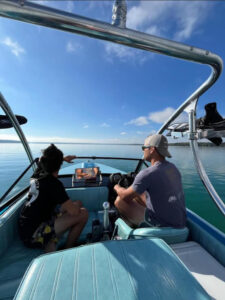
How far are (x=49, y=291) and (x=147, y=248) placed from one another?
0.51m

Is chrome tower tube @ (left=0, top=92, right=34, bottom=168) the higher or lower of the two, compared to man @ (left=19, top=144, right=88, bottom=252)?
higher

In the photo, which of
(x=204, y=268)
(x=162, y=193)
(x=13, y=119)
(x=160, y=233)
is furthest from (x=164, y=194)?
(x=13, y=119)

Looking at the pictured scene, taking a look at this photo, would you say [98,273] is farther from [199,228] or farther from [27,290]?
[199,228]

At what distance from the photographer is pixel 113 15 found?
23.1 inches

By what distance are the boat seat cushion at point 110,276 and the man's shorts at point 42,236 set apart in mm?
853

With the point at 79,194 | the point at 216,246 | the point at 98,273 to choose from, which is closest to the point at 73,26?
the point at 98,273

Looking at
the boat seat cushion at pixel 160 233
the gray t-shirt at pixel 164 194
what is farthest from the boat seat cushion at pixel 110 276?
the gray t-shirt at pixel 164 194

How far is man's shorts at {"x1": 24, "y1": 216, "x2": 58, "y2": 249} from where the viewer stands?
140cm

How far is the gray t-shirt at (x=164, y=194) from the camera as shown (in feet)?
3.92

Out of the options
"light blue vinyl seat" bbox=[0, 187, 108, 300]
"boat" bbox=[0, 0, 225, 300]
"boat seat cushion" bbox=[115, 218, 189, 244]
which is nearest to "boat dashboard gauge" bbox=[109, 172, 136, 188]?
"light blue vinyl seat" bbox=[0, 187, 108, 300]

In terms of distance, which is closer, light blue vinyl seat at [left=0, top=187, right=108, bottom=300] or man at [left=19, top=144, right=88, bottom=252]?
light blue vinyl seat at [left=0, top=187, right=108, bottom=300]

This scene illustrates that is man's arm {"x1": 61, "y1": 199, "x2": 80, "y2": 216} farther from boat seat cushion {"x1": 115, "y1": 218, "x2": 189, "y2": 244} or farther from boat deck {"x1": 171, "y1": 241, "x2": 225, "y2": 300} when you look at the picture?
boat deck {"x1": 171, "y1": 241, "x2": 225, "y2": 300}

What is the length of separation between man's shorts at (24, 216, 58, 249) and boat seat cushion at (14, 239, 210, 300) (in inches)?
33.6

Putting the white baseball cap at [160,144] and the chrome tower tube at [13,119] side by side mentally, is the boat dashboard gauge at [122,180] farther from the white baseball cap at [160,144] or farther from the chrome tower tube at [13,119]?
the chrome tower tube at [13,119]
